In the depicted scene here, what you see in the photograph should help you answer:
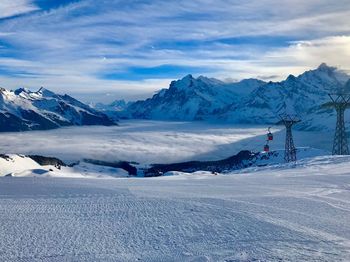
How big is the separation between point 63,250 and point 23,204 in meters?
7.33

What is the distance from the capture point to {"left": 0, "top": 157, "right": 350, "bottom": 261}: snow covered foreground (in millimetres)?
11352

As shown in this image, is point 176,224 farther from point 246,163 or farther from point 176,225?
point 246,163

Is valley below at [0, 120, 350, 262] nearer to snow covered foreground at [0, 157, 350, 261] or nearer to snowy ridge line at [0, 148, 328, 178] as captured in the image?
snow covered foreground at [0, 157, 350, 261]

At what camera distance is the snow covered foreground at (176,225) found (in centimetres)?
1135

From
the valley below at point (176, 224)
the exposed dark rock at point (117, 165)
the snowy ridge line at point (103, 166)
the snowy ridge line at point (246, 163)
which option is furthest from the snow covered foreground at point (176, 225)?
the exposed dark rock at point (117, 165)

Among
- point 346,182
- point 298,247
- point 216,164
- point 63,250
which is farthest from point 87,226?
point 216,164

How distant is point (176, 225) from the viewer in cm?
1417

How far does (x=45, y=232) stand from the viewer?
1346cm

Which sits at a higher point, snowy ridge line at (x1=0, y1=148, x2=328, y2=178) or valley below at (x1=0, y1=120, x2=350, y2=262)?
valley below at (x1=0, y1=120, x2=350, y2=262)

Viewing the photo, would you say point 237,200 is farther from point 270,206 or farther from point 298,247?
point 298,247

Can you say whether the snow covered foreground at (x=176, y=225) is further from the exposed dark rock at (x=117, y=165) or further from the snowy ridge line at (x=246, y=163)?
the exposed dark rock at (x=117, y=165)

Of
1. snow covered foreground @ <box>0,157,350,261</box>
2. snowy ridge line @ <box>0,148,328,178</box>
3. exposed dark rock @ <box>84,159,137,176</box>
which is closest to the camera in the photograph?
snow covered foreground @ <box>0,157,350,261</box>

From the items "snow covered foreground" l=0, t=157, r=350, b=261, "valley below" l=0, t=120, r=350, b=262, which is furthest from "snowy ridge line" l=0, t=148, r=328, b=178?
"snow covered foreground" l=0, t=157, r=350, b=261

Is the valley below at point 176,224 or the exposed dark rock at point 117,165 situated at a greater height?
the valley below at point 176,224
